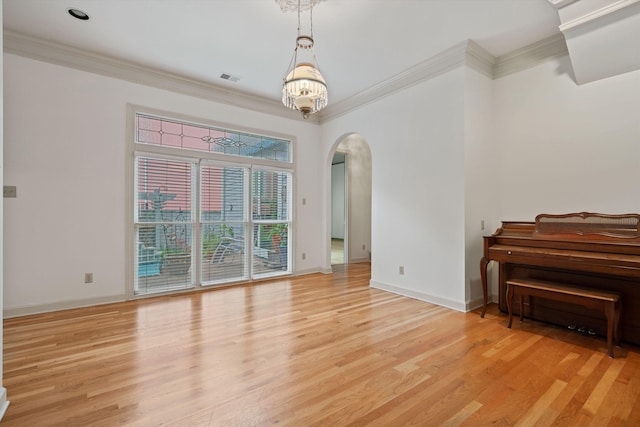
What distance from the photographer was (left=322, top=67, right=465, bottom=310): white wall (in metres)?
3.69

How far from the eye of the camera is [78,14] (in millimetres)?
3029

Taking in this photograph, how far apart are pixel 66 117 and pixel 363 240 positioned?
5.86 meters

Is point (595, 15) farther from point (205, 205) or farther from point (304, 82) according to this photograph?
point (205, 205)

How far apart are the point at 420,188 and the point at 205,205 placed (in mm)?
3181

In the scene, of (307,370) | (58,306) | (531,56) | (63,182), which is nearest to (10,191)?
(63,182)

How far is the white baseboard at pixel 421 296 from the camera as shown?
366 centimetres

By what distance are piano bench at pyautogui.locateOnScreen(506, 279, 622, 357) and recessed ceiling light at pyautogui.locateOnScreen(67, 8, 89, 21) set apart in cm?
509

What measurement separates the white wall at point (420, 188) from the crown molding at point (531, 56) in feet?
2.37

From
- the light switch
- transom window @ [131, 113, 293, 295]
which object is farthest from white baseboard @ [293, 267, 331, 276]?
the light switch

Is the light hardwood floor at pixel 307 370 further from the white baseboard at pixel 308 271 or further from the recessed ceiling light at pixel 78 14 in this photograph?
the recessed ceiling light at pixel 78 14

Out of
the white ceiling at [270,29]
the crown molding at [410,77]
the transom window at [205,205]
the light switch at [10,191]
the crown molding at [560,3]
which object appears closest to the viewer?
the crown molding at [560,3]

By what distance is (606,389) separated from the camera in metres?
2.03

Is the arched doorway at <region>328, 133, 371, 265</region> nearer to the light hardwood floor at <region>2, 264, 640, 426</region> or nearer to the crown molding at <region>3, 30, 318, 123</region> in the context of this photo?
the crown molding at <region>3, 30, 318, 123</region>

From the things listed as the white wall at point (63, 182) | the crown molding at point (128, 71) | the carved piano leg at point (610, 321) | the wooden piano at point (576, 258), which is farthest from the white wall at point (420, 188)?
the white wall at point (63, 182)
